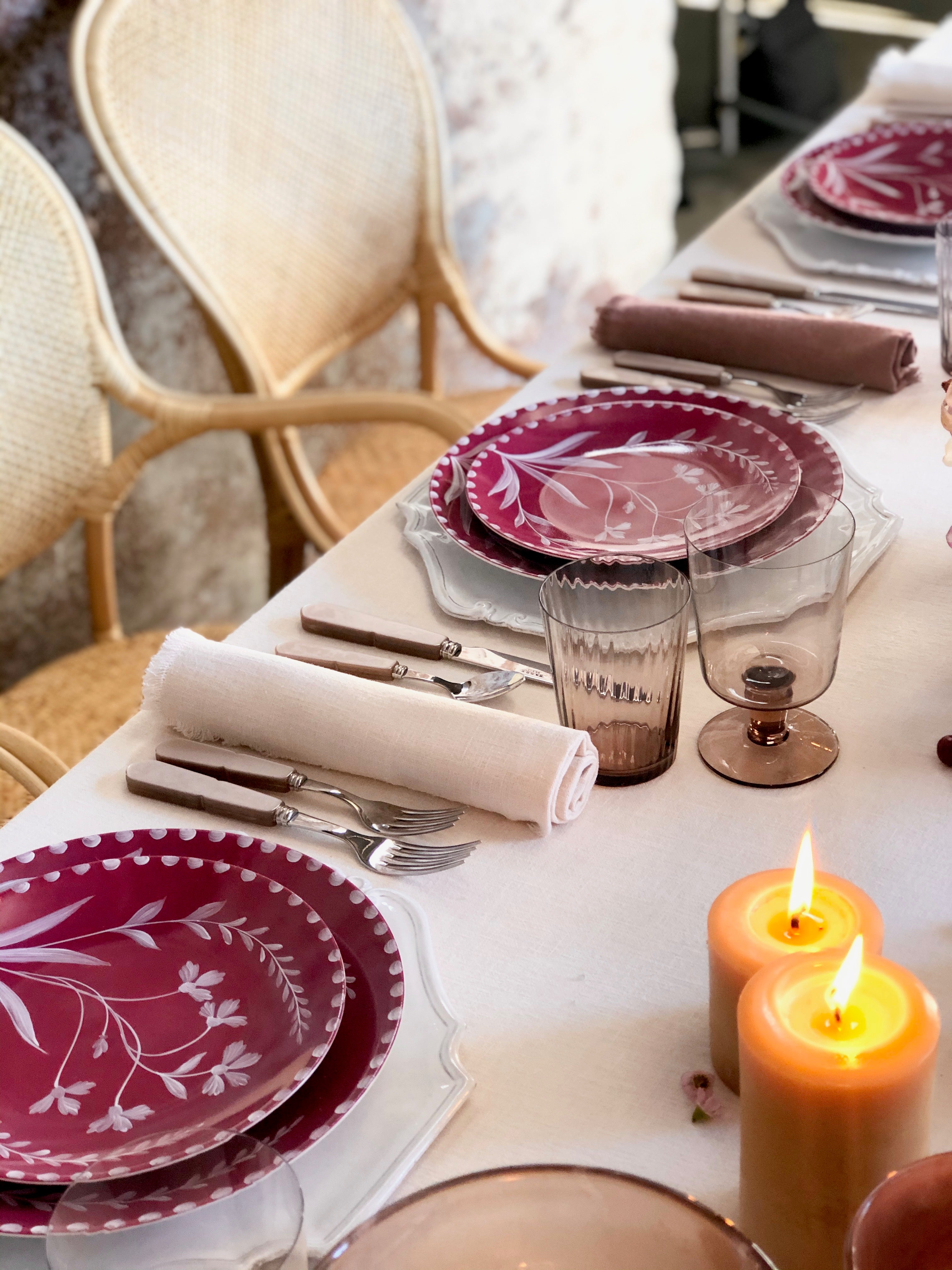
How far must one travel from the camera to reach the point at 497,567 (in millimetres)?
966

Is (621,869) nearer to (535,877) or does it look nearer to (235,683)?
(535,877)

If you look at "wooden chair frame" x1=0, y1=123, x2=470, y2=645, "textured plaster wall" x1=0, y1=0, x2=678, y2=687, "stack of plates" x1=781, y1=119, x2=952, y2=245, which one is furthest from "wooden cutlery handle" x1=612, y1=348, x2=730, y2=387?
"textured plaster wall" x1=0, y1=0, x2=678, y2=687

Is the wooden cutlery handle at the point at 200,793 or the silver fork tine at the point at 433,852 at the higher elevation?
the wooden cutlery handle at the point at 200,793

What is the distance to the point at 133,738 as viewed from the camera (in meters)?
0.84

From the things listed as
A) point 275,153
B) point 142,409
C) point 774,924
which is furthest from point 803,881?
point 275,153

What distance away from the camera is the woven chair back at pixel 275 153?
1.53 metres

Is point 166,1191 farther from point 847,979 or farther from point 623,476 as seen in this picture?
point 623,476

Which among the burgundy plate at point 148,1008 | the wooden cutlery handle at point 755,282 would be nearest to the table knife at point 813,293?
the wooden cutlery handle at point 755,282

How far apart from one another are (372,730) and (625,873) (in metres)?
0.17

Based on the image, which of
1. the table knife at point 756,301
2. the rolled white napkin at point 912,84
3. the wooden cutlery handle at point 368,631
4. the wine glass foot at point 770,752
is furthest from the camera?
the rolled white napkin at point 912,84

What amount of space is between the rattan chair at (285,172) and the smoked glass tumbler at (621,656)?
716 mm

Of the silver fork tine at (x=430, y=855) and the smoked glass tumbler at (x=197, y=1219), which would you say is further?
the silver fork tine at (x=430, y=855)

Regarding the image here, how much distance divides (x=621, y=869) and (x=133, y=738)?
314 millimetres

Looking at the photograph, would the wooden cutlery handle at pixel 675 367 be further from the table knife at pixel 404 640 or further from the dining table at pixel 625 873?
the table knife at pixel 404 640
